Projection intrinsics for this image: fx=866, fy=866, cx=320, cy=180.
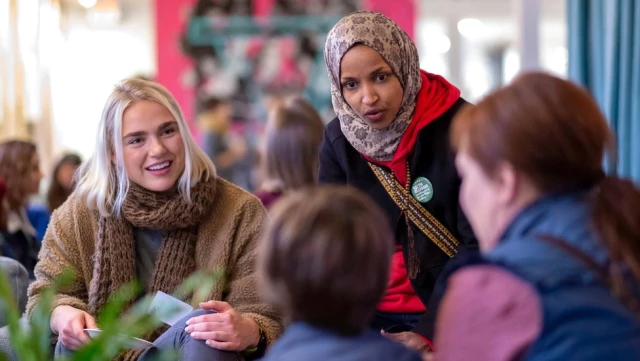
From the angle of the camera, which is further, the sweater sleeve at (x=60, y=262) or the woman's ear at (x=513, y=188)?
the sweater sleeve at (x=60, y=262)

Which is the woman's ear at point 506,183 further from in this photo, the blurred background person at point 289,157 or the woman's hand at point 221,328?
the blurred background person at point 289,157

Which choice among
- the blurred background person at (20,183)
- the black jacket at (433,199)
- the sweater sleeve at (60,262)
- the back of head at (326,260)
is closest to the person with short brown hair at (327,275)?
the back of head at (326,260)

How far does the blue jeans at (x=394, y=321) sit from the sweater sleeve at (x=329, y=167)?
0.38 meters

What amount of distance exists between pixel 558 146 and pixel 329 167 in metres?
1.14

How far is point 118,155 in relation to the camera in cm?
237

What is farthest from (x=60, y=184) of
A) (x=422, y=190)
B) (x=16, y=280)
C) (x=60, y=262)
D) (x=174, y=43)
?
(x=174, y=43)

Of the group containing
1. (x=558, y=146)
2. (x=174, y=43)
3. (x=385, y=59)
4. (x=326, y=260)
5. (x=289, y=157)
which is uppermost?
(x=174, y=43)

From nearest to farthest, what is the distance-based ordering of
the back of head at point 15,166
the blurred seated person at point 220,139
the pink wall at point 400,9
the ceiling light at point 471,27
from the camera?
1. the back of head at point 15,166
2. the blurred seated person at point 220,139
3. the pink wall at point 400,9
4. the ceiling light at point 471,27

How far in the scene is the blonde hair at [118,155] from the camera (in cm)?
237

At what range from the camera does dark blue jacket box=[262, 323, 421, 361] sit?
1.22 m

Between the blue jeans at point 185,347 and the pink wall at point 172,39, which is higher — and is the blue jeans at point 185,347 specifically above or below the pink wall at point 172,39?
below

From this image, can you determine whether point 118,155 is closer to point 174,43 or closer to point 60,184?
point 60,184

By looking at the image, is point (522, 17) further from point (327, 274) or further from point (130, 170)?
point (327, 274)

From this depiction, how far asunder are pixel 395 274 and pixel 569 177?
97 cm
